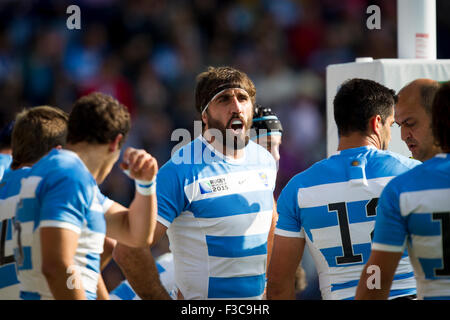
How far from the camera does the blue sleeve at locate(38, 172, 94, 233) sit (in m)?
2.44

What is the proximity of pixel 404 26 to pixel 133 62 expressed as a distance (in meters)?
4.51

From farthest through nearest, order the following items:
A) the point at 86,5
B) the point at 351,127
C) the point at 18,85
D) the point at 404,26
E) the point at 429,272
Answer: the point at 86,5
the point at 18,85
the point at 404,26
the point at 351,127
the point at 429,272

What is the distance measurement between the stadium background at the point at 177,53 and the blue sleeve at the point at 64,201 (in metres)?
4.77

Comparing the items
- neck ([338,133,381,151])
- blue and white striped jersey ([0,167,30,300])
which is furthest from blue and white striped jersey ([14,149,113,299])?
neck ([338,133,381,151])

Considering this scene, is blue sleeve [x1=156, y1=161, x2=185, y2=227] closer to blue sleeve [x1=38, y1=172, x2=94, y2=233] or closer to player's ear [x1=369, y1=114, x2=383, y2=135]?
blue sleeve [x1=38, y1=172, x2=94, y2=233]

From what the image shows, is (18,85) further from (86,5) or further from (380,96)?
(380,96)

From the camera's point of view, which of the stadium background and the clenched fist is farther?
the stadium background

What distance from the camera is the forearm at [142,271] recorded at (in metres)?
3.37

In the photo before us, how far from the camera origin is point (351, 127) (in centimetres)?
344

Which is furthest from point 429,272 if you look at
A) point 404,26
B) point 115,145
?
point 404,26

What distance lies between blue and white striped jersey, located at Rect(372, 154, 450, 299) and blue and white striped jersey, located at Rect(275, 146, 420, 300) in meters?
0.65

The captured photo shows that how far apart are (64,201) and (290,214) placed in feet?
4.50

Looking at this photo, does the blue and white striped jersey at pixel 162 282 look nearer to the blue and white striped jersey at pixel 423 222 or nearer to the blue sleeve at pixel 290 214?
Answer: the blue sleeve at pixel 290 214

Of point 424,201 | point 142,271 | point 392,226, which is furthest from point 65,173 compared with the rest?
point 424,201
